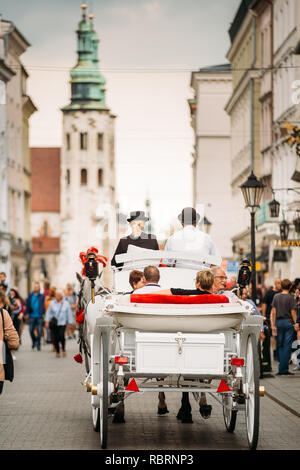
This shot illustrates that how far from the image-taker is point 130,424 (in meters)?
13.4

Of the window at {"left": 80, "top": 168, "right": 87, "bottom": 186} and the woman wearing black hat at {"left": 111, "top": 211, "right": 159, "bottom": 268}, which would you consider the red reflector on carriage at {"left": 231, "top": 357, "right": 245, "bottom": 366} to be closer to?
the woman wearing black hat at {"left": 111, "top": 211, "right": 159, "bottom": 268}

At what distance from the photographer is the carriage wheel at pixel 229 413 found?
11.9 m

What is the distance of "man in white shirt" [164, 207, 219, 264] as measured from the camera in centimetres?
1323

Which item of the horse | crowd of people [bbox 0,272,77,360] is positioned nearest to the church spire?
crowd of people [bbox 0,272,77,360]

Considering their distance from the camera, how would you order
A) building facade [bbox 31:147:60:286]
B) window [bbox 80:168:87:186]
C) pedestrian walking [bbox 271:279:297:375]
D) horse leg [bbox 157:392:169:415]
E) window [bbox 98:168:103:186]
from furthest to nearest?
building facade [bbox 31:147:60:286]
window [bbox 98:168:103:186]
window [bbox 80:168:87:186]
pedestrian walking [bbox 271:279:297:375]
horse leg [bbox 157:392:169:415]

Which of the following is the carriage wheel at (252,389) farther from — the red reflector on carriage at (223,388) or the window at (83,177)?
the window at (83,177)

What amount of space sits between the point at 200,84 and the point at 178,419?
8050cm

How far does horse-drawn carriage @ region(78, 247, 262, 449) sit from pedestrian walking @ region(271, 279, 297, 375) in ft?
34.3

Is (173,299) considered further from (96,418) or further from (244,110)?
Answer: (244,110)

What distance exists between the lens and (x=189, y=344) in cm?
1072

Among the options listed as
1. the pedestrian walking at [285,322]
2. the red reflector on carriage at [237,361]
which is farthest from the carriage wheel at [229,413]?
the pedestrian walking at [285,322]

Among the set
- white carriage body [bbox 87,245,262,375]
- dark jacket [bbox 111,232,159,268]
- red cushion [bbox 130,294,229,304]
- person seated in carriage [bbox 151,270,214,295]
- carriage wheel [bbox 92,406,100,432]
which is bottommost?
carriage wheel [bbox 92,406,100,432]

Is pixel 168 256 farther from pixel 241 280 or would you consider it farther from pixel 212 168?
pixel 212 168

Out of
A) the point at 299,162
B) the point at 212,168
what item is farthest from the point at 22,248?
the point at 299,162
